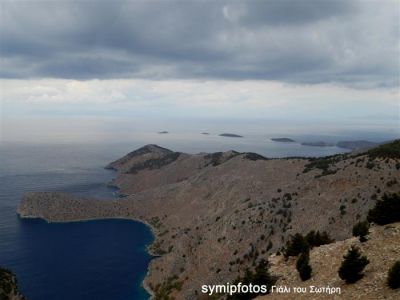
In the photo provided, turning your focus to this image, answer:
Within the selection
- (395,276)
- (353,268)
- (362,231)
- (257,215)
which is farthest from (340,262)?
(257,215)

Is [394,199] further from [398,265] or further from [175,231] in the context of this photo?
[175,231]

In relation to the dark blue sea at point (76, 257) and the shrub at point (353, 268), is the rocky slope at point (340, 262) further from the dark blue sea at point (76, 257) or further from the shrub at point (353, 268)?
the dark blue sea at point (76, 257)

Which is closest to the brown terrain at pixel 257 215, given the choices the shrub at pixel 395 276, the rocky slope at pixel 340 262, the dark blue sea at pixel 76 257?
the rocky slope at pixel 340 262

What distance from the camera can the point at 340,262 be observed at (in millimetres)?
28141

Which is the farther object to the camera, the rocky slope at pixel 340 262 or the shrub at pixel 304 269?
the shrub at pixel 304 269

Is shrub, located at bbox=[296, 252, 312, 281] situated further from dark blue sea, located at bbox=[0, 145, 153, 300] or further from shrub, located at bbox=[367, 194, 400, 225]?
dark blue sea, located at bbox=[0, 145, 153, 300]


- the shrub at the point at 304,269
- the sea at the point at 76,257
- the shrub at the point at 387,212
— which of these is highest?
the shrub at the point at 387,212

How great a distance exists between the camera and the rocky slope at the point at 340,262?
2284 centimetres

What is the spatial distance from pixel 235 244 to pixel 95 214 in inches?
3126

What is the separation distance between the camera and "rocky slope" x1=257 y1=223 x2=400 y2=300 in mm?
22837

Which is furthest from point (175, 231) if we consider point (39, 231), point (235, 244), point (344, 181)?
point (344, 181)

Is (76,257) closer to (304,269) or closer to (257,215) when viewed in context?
(257,215)

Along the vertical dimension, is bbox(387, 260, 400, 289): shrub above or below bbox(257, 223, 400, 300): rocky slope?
above

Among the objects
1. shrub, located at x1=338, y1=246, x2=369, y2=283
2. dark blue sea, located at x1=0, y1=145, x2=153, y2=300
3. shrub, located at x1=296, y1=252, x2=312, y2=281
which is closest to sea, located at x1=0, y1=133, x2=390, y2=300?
dark blue sea, located at x1=0, y1=145, x2=153, y2=300
